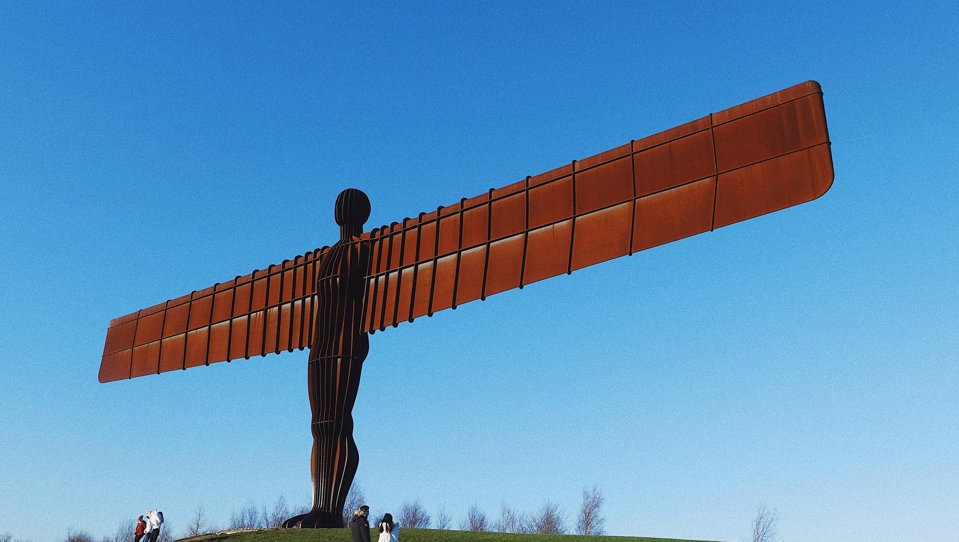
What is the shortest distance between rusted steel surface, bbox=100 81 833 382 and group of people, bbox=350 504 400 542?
492cm

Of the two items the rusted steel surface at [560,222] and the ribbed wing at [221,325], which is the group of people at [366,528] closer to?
the rusted steel surface at [560,222]

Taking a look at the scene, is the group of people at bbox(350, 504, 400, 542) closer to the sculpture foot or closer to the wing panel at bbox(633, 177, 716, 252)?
the sculpture foot

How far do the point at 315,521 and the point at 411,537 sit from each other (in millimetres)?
1731

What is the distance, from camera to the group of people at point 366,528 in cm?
1048

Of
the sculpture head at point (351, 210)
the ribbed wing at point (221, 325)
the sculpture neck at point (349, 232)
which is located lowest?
the ribbed wing at point (221, 325)

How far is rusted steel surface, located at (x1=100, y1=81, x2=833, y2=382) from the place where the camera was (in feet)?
39.2

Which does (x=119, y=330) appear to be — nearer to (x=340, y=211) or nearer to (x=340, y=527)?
(x=340, y=211)

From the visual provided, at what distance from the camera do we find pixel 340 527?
14.7 meters

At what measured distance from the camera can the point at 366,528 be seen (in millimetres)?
10781

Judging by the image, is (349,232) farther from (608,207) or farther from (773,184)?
(773,184)

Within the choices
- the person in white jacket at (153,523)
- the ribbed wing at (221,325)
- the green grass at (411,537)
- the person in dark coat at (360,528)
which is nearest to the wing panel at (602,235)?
the person in dark coat at (360,528)

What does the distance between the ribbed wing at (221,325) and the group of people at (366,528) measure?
20.9ft

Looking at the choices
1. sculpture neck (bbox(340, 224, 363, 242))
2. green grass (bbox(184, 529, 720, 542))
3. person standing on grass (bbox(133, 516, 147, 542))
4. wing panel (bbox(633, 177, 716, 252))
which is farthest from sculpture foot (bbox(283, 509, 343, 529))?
wing panel (bbox(633, 177, 716, 252))

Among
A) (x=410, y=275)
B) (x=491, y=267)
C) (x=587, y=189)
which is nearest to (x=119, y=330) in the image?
(x=410, y=275)
